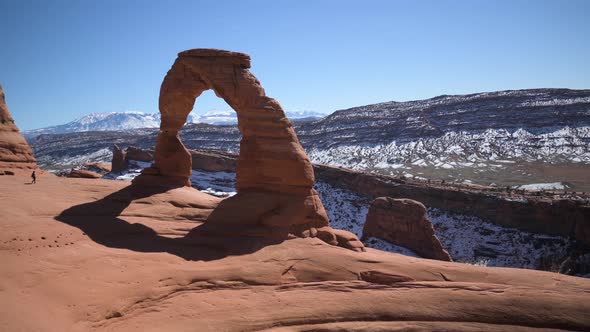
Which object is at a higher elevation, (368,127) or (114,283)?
(368,127)

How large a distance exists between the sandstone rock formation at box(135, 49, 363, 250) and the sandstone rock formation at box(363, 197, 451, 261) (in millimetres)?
15600

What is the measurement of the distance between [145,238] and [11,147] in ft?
37.3

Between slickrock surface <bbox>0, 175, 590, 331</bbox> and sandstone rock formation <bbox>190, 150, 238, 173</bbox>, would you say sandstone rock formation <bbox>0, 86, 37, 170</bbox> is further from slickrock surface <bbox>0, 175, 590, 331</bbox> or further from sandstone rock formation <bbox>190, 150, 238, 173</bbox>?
sandstone rock formation <bbox>190, 150, 238, 173</bbox>

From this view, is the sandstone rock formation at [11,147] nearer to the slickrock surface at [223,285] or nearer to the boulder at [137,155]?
the slickrock surface at [223,285]

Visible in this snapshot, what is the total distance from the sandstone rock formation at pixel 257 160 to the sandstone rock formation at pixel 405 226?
51.2ft

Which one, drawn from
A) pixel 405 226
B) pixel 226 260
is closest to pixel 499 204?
pixel 405 226

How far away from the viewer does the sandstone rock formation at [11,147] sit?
58.8ft

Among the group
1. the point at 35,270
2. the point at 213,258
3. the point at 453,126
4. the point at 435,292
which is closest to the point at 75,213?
the point at 35,270

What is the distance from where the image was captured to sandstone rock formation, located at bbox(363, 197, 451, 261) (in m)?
28.2

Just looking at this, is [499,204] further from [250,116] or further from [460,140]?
[460,140]

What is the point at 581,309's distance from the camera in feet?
30.5

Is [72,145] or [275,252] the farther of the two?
[72,145]

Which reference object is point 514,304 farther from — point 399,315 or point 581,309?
point 399,315

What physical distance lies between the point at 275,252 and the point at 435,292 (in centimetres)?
492
